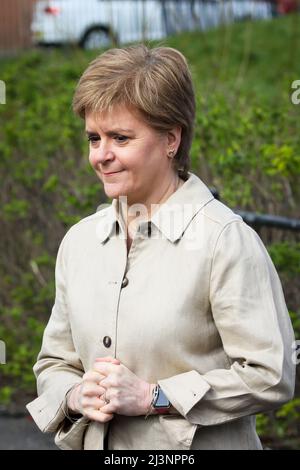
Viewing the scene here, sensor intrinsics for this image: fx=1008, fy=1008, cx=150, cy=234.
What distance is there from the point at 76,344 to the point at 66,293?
0.17 metres

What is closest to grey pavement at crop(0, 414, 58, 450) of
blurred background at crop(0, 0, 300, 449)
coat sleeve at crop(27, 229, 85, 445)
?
blurred background at crop(0, 0, 300, 449)

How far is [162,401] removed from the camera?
9.53 ft

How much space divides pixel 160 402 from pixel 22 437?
312cm

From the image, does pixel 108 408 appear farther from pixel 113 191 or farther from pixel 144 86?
pixel 144 86

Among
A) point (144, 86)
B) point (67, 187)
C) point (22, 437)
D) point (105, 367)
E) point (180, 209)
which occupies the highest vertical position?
point (144, 86)

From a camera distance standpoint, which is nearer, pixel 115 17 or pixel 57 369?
pixel 57 369

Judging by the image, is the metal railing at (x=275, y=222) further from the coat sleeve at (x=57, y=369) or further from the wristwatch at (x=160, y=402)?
Answer: the wristwatch at (x=160, y=402)

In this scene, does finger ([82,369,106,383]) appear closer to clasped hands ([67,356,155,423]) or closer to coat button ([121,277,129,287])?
clasped hands ([67,356,155,423])

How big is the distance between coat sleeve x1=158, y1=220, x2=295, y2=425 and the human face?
301 mm

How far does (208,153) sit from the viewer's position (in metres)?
5.62

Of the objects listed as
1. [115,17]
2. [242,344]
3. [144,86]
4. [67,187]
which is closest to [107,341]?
[242,344]

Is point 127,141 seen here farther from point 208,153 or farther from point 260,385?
point 208,153

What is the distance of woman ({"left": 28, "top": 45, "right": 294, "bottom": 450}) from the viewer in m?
2.87

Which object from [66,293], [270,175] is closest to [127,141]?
[66,293]
